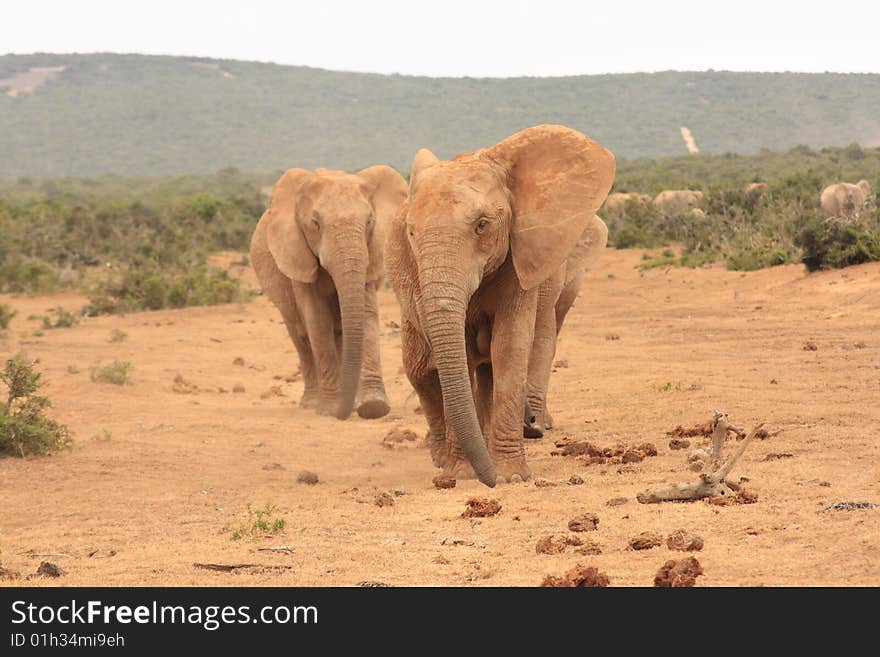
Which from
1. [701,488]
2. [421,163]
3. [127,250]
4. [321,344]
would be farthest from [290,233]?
[127,250]

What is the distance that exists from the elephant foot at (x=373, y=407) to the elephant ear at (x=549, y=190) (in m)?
4.07

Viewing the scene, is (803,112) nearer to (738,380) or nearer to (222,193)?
(222,193)

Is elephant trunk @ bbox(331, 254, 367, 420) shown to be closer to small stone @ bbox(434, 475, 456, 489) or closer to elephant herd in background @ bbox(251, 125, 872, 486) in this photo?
elephant herd in background @ bbox(251, 125, 872, 486)

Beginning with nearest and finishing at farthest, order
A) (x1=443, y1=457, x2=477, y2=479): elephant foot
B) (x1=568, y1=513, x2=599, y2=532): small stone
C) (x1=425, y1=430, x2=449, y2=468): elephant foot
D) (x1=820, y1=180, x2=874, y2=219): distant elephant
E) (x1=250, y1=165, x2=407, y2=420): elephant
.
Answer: (x1=568, y1=513, x2=599, y2=532): small stone
(x1=443, y1=457, x2=477, y2=479): elephant foot
(x1=425, y1=430, x2=449, y2=468): elephant foot
(x1=250, y1=165, x2=407, y2=420): elephant
(x1=820, y1=180, x2=874, y2=219): distant elephant

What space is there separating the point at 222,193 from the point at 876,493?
54.6 meters

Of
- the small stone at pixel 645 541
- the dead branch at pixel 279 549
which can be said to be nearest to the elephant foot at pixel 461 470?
the dead branch at pixel 279 549

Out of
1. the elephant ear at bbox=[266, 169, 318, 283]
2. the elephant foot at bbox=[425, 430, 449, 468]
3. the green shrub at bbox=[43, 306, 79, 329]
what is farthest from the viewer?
the green shrub at bbox=[43, 306, 79, 329]

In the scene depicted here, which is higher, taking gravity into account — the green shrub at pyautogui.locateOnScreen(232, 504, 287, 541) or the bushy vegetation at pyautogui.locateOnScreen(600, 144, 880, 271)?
the bushy vegetation at pyautogui.locateOnScreen(600, 144, 880, 271)

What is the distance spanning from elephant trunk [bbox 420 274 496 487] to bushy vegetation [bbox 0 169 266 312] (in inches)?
616

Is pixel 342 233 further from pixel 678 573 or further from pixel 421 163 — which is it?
pixel 678 573

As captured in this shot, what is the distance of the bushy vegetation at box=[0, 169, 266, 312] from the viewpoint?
73.4 ft

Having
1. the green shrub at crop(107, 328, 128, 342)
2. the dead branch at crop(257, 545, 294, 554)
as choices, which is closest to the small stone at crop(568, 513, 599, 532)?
the dead branch at crop(257, 545, 294, 554)

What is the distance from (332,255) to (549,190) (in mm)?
3620

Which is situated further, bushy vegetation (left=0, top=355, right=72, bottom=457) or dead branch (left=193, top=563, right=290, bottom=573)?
bushy vegetation (left=0, top=355, right=72, bottom=457)
